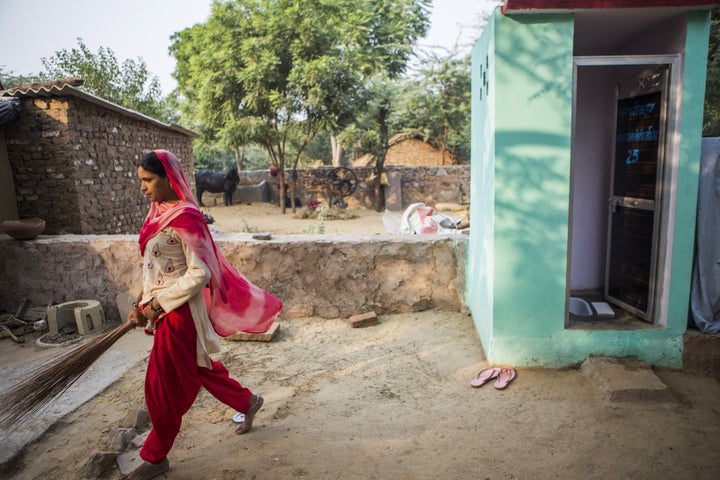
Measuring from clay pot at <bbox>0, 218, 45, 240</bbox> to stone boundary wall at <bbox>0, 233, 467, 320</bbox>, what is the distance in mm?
80

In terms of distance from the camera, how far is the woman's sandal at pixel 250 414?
8.01 feet

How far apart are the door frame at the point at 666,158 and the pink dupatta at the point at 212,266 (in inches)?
76.6

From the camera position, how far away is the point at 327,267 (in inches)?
162

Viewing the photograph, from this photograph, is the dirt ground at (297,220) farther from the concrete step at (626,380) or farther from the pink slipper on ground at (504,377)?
the concrete step at (626,380)

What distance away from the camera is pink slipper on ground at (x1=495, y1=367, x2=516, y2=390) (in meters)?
2.90

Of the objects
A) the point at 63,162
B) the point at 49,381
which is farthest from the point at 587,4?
the point at 63,162

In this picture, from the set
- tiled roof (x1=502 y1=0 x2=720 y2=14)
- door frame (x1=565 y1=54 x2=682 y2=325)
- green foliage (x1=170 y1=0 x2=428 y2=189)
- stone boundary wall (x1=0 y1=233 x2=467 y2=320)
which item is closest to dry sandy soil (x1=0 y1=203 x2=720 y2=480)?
door frame (x1=565 y1=54 x2=682 y2=325)

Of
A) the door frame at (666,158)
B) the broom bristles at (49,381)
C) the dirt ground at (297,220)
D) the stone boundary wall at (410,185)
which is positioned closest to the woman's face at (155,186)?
the broom bristles at (49,381)

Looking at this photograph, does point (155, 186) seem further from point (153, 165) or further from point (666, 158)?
point (666, 158)

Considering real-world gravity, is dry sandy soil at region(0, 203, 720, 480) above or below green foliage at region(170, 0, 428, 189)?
below

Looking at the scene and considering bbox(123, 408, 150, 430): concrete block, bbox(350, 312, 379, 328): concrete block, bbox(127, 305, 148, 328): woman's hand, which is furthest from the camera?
bbox(350, 312, 379, 328): concrete block

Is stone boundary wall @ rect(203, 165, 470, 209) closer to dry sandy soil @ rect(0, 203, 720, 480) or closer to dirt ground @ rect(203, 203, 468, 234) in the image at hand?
dirt ground @ rect(203, 203, 468, 234)

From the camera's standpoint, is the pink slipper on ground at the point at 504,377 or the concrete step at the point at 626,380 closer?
the concrete step at the point at 626,380

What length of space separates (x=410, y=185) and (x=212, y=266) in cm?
1442
